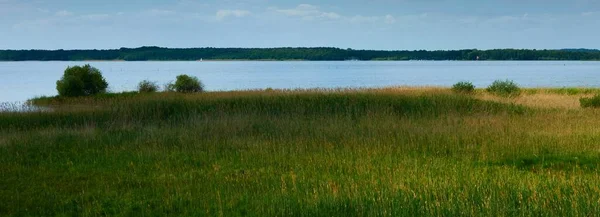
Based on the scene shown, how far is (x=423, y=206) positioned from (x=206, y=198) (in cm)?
345

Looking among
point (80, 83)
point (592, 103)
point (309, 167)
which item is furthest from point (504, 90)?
point (309, 167)

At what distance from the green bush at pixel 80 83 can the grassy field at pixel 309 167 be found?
1942cm

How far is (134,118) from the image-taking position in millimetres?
23797

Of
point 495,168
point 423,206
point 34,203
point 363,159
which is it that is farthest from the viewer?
point 363,159

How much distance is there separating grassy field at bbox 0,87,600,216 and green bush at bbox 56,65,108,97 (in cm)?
1942

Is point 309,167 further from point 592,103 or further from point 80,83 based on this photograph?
point 80,83

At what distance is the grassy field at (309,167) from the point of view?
976cm

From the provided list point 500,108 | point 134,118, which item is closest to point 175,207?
point 134,118

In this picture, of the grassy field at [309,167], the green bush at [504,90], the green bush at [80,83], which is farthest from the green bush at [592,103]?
the green bush at [80,83]

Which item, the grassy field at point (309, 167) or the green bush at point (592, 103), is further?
the green bush at point (592, 103)

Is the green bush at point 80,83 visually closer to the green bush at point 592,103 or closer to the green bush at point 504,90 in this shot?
the green bush at point 504,90

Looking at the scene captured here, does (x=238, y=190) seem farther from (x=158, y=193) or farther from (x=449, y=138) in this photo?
(x=449, y=138)

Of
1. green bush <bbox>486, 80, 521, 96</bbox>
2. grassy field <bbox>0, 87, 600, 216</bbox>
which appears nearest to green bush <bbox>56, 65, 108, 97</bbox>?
grassy field <bbox>0, 87, 600, 216</bbox>

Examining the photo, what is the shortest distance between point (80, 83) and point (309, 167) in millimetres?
32851
